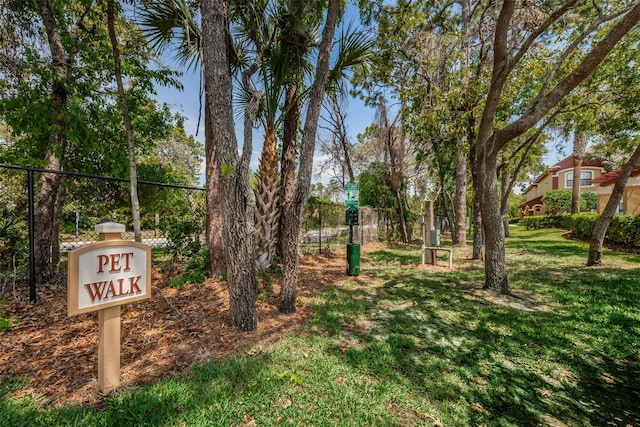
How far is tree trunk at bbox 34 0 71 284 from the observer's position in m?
3.99

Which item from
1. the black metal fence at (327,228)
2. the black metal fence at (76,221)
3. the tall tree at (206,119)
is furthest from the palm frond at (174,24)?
the black metal fence at (327,228)

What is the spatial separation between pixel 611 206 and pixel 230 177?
8811 mm

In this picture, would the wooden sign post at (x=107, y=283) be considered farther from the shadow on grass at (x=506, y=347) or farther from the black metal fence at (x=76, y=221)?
the black metal fence at (x=76, y=221)

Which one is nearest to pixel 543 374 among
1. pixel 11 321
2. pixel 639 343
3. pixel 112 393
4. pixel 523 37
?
pixel 639 343

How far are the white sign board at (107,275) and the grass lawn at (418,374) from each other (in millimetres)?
716

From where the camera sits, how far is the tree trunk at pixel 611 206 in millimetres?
5930

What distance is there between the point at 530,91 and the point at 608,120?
2151 millimetres

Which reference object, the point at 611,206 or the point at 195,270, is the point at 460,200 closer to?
the point at 611,206

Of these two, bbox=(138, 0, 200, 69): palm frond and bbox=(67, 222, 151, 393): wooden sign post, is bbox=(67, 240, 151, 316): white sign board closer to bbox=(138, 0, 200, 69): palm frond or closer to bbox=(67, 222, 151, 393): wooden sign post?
bbox=(67, 222, 151, 393): wooden sign post

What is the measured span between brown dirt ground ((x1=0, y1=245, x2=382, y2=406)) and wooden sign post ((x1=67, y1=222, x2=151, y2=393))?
30 centimetres

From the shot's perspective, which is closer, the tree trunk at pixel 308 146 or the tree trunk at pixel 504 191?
the tree trunk at pixel 308 146

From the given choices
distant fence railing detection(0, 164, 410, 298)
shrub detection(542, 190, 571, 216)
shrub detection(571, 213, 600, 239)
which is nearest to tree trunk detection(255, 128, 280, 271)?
distant fence railing detection(0, 164, 410, 298)

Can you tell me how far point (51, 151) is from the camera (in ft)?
14.0

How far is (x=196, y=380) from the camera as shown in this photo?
2.10 m
